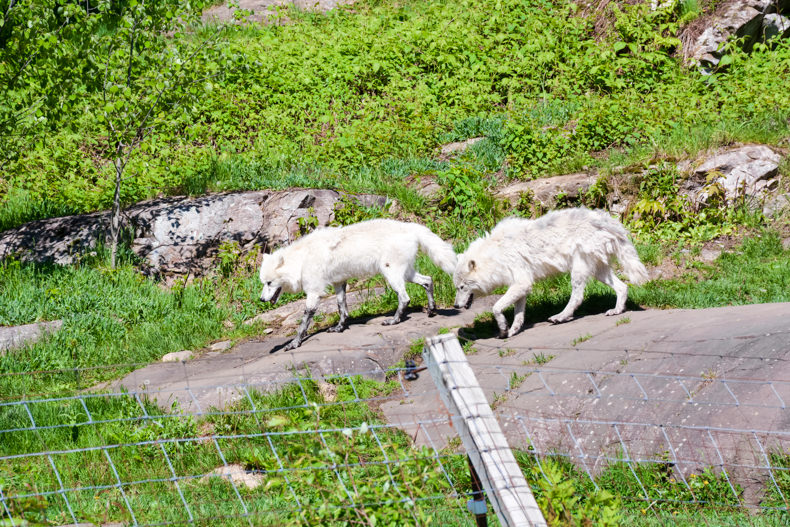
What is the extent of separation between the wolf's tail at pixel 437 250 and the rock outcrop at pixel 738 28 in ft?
28.5

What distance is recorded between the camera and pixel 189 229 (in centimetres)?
1223

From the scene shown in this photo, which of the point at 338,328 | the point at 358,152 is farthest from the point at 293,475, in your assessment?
the point at 358,152

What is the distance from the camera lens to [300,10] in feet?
67.2

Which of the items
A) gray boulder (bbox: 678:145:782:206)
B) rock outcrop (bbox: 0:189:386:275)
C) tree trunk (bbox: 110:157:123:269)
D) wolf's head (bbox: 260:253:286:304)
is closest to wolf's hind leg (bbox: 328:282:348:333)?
wolf's head (bbox: 260:253:286:304)

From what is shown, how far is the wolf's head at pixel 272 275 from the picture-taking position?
9375 mm

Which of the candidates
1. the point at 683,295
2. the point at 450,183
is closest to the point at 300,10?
the point at 450,183

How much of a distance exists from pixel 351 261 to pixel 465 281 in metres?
1.43

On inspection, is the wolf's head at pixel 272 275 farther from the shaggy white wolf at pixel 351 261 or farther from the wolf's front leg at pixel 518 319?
the wolf's front leg at pixel 518 319

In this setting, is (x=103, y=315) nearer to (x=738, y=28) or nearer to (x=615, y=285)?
(x=615, y=285)

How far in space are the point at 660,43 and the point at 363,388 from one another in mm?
11419

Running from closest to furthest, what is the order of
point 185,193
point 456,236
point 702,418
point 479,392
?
point 479,392 → point 702,418 → point 456,236 → point 185,193

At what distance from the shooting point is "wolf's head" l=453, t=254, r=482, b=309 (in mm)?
8750

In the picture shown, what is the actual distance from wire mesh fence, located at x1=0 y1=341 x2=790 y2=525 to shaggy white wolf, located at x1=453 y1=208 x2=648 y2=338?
1.11 metres

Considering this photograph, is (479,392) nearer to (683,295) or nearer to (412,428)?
(412,428)
